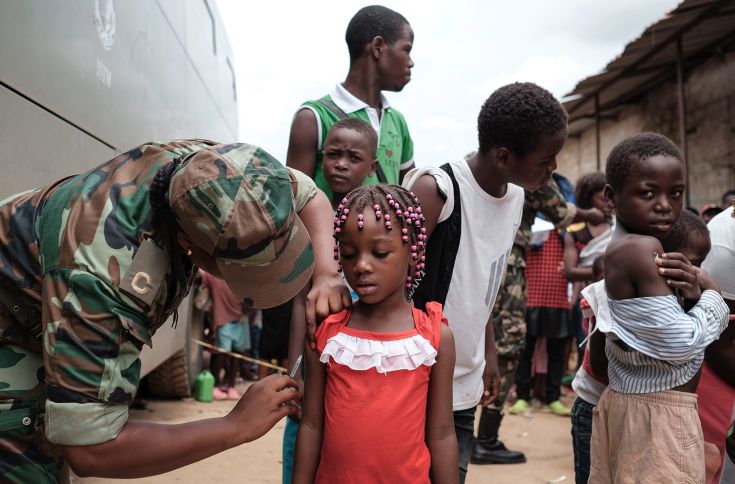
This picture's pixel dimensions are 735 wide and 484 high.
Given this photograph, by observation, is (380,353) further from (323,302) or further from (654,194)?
(654,194)

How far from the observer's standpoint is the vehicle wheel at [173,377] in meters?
6.54

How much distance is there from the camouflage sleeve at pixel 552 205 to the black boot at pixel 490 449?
4.30 ft

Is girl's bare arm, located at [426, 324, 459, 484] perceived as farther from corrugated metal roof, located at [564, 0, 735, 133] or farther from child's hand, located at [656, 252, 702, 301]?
corrugated metal roof, located at [564, 0, 735, 133]

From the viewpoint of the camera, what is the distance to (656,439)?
7.08 ft

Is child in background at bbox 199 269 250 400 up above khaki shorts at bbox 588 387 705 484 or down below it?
below

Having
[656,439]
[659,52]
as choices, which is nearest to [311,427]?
[656,439]

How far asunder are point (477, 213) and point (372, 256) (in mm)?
629

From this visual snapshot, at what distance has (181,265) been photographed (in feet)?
5.28

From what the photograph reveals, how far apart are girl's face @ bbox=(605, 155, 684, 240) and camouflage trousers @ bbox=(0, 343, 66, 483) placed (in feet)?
6.05

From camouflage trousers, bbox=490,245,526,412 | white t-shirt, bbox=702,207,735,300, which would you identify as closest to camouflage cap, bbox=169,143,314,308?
white t-shirt, bbox=702,207,735,300

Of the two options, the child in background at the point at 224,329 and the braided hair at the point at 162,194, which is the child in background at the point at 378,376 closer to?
the braided hair at the point at 162,194

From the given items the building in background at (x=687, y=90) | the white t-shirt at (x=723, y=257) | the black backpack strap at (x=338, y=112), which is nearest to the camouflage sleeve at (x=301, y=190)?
the black backpack strap at (x=338, y=112)

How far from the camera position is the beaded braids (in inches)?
72.9

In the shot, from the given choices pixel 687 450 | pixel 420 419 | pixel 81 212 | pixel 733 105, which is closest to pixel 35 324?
pixel 81 212
